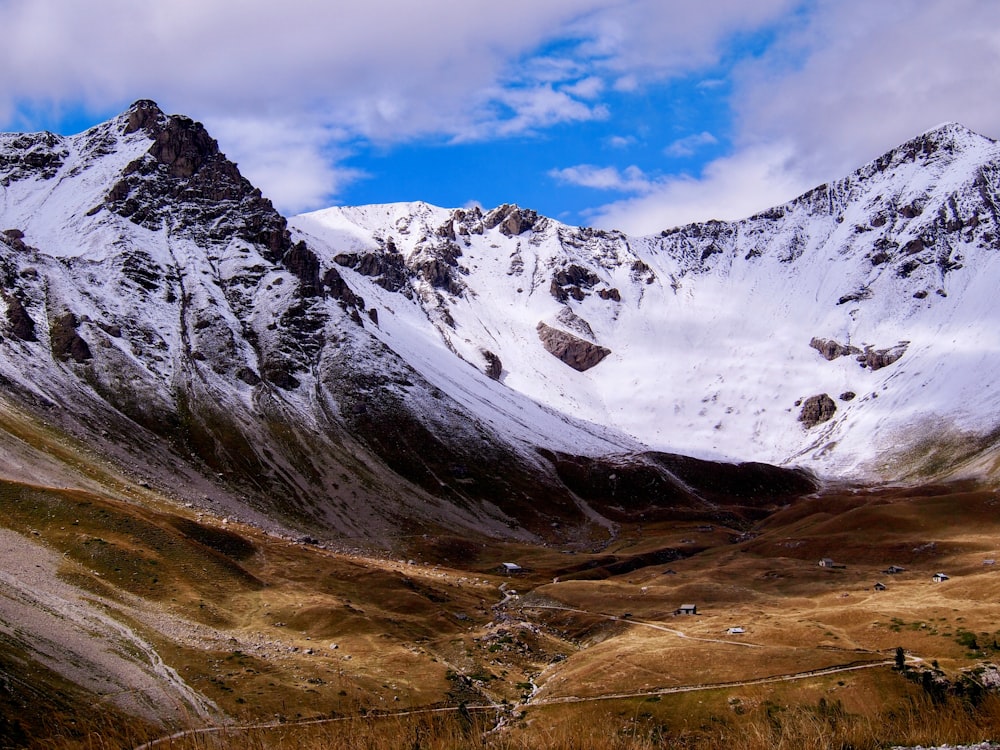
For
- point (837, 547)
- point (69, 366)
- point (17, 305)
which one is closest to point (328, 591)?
point (837, 547)

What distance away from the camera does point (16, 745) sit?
3344cm

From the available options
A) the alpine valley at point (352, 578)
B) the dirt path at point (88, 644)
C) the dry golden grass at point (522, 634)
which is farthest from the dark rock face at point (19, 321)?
the dirt path at point (88, 644)

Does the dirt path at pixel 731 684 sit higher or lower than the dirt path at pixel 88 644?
lower

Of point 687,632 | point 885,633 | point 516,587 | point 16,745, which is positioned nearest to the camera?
point 16,745

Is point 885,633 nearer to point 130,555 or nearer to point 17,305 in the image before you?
point 130,555

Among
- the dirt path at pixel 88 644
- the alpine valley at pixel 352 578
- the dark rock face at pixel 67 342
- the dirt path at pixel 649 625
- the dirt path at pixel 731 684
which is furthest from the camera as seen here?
the dark rock face at pixel 67 342

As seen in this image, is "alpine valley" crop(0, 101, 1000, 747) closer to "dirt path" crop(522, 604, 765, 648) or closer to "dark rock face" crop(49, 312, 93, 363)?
"dirt path" crop(522, 604, 765, 648)

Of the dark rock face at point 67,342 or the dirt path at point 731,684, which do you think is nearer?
the dirt path at point 731,684

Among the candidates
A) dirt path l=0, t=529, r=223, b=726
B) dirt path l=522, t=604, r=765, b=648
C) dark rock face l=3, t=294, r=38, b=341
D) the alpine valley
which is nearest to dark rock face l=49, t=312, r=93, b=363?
the alpine valley

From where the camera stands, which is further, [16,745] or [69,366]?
[69,366]

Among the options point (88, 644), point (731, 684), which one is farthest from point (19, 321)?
point (731, 684)

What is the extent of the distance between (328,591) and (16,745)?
199 feet

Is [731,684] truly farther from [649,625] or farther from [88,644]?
[88,644]

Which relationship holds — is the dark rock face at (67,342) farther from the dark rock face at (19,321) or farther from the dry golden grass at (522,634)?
the dry golden grass at (522,634)
